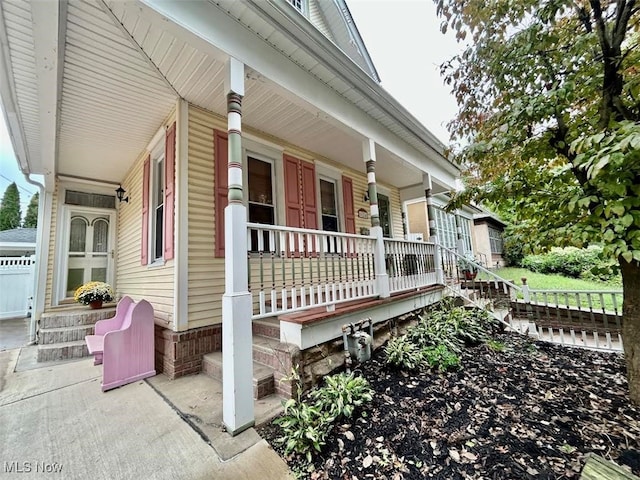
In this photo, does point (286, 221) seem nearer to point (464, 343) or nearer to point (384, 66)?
point (464, 343)

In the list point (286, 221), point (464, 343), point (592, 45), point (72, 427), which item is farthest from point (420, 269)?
point (72, 427)

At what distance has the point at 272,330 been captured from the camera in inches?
135

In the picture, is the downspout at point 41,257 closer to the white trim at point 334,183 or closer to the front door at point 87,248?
the front door at point 87,248

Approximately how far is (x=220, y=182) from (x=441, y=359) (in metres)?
3.78

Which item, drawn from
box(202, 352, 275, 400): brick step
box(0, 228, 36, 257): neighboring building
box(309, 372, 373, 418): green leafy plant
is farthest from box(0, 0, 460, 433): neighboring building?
box(0, 228, 36, 257): neighboring building

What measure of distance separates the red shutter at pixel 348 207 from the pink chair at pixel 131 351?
4024 millimetres

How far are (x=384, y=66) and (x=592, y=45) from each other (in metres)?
7.06

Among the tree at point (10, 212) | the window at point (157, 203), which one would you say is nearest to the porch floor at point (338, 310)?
the window at point (157, 203)

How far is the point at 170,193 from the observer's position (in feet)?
12.4

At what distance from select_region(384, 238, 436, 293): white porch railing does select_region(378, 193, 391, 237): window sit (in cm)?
200

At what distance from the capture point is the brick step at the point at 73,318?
4750 millimetres

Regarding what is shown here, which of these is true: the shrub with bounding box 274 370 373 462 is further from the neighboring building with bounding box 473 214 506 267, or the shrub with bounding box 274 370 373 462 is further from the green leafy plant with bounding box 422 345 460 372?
the neighboring building with bounding box 473 214 506 267

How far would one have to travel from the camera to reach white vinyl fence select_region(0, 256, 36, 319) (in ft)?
26.8

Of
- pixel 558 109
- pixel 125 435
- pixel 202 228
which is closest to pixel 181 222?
pixel 202 228
